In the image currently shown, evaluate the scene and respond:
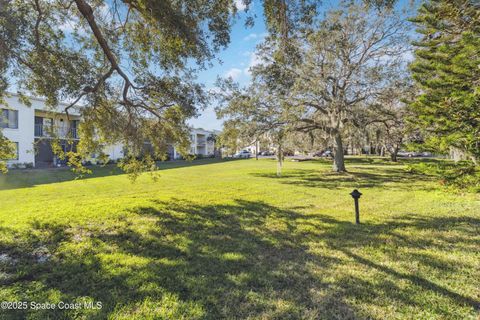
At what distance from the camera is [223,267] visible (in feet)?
12.0

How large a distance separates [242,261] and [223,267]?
→ 351mm

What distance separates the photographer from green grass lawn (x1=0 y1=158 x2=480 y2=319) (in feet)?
8.99

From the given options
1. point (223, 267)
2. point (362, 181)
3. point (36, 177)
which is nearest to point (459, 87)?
point (223, 267)

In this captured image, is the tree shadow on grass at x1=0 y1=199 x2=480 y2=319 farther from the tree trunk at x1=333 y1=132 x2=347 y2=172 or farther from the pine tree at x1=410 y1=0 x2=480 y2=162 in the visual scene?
the tree trunk at x1=333 y1=132 x2=347 y2=172

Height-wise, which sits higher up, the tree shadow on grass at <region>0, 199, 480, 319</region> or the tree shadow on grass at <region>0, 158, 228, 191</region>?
the tree shadow on grass at <region>0, 158, 228, 191</region>

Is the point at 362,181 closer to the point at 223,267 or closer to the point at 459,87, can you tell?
the point at 459,87

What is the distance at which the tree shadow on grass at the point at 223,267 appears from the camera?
2.75 m

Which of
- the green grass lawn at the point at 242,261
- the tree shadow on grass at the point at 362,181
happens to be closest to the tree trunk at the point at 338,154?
the tree shadow on grass at the point at 362,181

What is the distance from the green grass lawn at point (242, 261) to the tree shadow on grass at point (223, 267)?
0.06 feet

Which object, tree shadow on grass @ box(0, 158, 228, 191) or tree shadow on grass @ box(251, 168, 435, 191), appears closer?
tree shadow on grass @ box(251, 168, 435, 191)

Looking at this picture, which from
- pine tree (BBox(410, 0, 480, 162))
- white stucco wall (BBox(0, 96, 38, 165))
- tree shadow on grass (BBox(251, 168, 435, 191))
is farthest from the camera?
white stucco wall (BBox(0, 96, 38, 165))

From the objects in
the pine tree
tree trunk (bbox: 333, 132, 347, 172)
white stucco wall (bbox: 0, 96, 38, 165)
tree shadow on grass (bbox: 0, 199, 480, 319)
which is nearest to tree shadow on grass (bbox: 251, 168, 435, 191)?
tree trunk (bbox: 333, 132, 347, 172)

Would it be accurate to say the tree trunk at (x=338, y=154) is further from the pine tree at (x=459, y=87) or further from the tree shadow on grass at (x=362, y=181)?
the pine tree at (x=459, y=87)

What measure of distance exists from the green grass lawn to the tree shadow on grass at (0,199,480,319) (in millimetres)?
19
